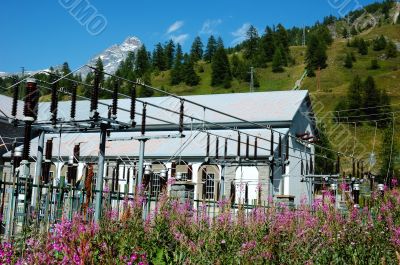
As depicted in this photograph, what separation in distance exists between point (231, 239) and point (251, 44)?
13428 centimetres

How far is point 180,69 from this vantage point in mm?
112062

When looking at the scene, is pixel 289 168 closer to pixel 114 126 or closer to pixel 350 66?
pixel 114 126

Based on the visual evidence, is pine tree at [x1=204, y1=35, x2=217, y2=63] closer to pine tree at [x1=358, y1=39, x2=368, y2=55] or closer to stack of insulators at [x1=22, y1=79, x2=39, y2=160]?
pine tree at [x1=358, y1=39, x2=368, y2=55]

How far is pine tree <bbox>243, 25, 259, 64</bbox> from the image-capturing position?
5344 inches

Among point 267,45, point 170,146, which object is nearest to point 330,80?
point 267,45

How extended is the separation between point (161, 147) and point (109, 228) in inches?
937

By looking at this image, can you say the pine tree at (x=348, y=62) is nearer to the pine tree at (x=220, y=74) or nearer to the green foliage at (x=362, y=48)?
the green foliage at (x=362, y=48)

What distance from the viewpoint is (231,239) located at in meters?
6.92

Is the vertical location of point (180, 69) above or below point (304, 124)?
above

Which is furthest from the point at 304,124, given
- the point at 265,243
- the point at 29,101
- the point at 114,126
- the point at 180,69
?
the point at 180,69

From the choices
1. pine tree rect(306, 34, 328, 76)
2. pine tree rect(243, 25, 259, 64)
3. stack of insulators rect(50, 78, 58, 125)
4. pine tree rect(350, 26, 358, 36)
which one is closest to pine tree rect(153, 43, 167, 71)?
pine tree rect(243, 25, 259, 64)

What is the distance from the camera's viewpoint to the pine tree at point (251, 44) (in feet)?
445

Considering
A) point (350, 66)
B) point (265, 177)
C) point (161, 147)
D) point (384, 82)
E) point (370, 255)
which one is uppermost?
point (350, 66)

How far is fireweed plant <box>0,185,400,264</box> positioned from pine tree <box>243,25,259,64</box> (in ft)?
416
